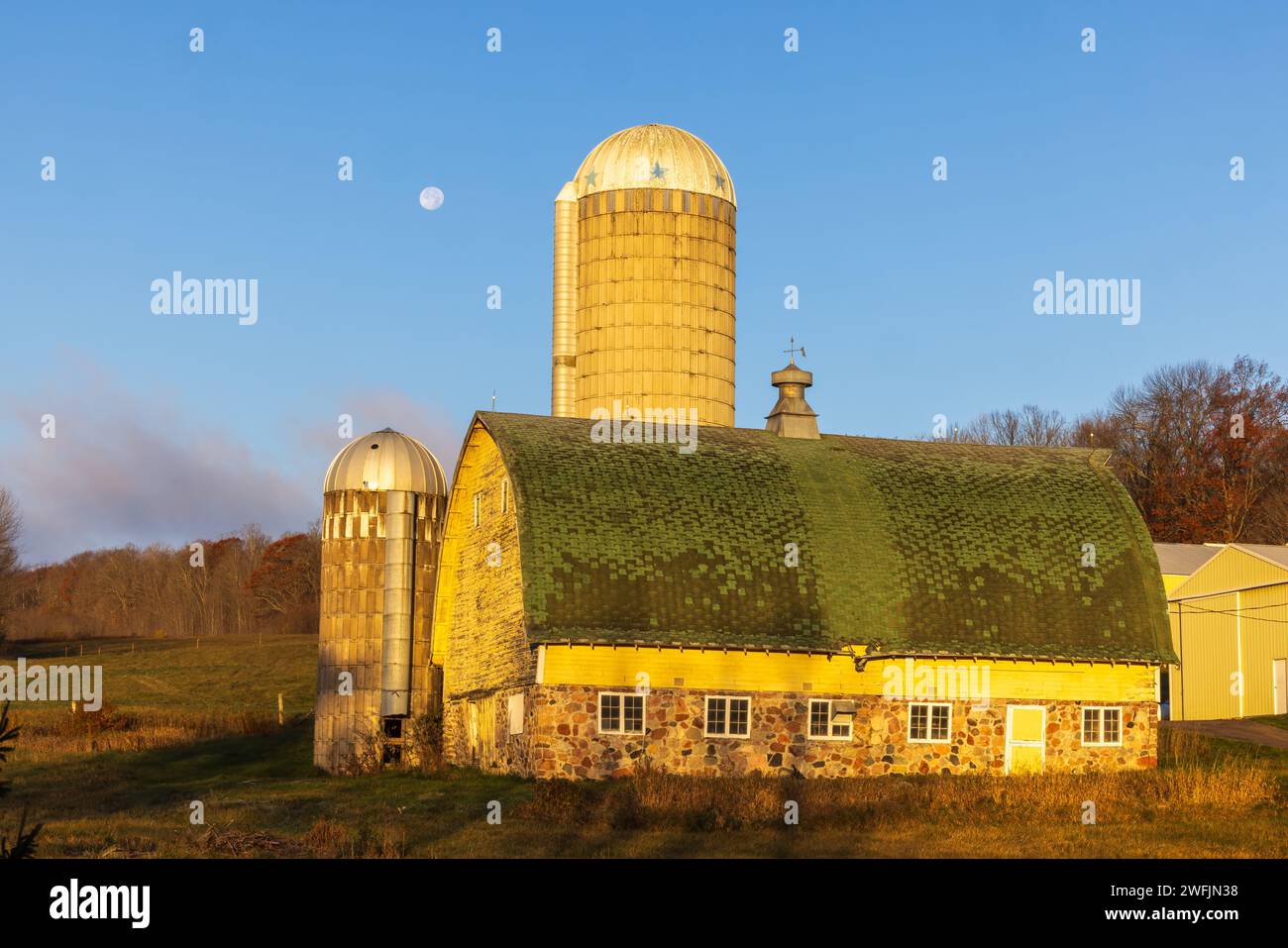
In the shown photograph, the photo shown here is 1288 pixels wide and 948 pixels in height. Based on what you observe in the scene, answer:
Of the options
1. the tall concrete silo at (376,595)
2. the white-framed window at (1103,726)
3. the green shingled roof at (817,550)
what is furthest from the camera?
the tall concrete silo at (376,595)

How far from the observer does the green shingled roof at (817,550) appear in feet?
111

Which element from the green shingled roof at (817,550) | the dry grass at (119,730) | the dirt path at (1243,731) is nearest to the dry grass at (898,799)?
the green shingled roof at (817,550)

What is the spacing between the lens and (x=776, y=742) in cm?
3384

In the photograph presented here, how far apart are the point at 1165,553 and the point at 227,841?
3883 centimetres

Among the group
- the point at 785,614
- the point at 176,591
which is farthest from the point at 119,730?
the point at 176,591

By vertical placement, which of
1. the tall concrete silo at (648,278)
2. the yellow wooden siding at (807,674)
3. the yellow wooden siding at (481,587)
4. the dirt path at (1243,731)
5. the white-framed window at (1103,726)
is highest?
the tall concrete silo at (648,278)

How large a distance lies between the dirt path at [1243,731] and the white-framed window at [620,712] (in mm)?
15255

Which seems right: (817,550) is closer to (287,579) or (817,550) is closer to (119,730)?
(119,730)

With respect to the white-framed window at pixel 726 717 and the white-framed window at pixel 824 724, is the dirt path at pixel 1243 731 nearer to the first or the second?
the white-framed window at pixel 824 724

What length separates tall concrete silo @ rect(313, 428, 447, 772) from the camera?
3912cm

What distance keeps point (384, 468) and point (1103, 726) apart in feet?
59.1

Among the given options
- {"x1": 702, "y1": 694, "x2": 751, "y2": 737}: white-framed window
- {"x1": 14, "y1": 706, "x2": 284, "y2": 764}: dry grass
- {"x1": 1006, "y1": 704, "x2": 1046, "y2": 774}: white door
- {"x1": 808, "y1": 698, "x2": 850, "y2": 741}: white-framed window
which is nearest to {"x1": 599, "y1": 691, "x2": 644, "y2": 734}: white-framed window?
{"x1": 702, "y1": 694, "x2": 751, "y2": 737}: white-framed window
